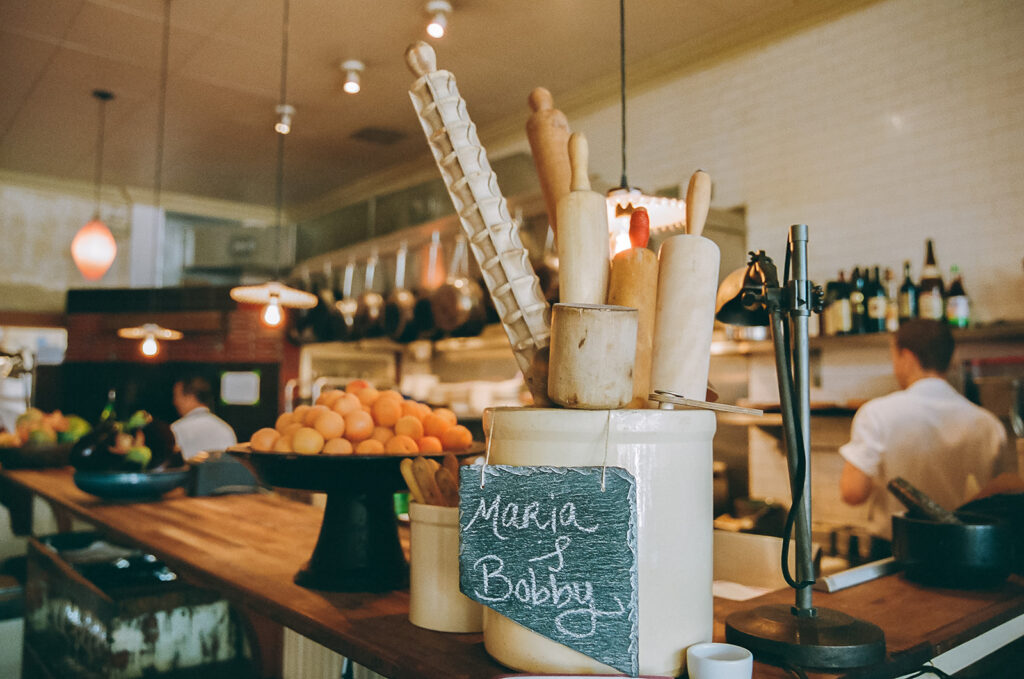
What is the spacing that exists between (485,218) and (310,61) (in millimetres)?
4156

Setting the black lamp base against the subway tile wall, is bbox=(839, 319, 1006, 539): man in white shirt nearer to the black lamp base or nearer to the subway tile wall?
the subway tile wall

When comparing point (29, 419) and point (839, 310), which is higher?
point (839, 310)

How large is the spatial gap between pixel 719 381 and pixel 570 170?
3.34 metres

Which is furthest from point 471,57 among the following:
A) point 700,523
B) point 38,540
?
point 700,523

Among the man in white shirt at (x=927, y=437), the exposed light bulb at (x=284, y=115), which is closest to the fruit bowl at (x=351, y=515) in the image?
the man in white shirt at (x=927, y=437)

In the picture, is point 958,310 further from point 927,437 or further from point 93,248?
point 93,248

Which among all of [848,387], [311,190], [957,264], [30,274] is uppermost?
[311,190]

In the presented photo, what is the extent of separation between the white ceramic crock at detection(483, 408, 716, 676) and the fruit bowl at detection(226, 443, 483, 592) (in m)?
0.54

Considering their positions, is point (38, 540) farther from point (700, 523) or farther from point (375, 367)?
point (375, 367)

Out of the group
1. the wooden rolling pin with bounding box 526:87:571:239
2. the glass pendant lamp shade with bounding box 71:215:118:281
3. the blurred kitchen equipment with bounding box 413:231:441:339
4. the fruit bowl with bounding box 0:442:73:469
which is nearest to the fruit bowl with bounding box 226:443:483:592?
the wooden rolling pin with bounding box 526:87:571:239

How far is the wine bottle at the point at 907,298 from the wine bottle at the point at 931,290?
3cm

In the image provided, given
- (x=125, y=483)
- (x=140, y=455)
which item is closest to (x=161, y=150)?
(x=140, y=455)

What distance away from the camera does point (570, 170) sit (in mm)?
1074

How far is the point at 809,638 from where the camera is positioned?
961mm
